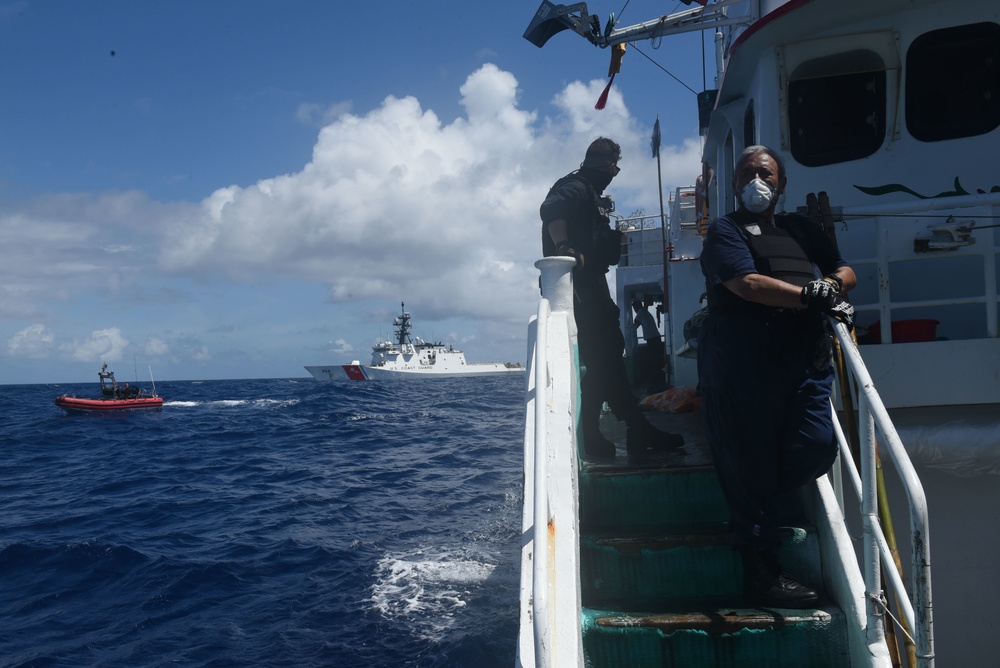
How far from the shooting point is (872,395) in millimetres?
2312

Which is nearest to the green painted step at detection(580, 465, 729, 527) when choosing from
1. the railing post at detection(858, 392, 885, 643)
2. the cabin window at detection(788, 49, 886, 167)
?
the railing post at detection(858, 392, 885, 643)

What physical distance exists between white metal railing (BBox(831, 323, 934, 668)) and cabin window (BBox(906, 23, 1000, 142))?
3060 mm

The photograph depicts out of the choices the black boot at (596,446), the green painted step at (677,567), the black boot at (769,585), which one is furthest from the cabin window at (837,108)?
the black boot at (769,585)

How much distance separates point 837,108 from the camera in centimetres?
484

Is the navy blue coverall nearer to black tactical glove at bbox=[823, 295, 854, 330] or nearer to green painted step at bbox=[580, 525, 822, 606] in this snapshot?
black tactical glove at bbox=[823, 295, 854, 330]

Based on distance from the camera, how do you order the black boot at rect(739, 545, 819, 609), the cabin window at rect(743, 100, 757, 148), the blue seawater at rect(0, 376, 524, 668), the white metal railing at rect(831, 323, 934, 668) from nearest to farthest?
1. the white metal railing at rect(831, 323, 934, 668)
2. the black boot at rect(739, 545, 819, 609)
3. the cabin window at rect(743, 100, 757, 148)
4. the blue seawater at rect(0, 376, 524, 668)

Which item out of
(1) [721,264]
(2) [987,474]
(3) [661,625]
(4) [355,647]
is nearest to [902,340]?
(2) [987,474]

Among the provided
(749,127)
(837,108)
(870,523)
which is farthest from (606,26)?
(870,523)

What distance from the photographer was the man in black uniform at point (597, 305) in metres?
3.81

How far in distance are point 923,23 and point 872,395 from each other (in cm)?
359

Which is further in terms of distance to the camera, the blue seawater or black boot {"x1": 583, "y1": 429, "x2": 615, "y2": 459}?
the blue seawater

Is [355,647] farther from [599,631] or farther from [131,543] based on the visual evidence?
[131,543]

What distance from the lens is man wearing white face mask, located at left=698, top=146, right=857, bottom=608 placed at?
8.89 ft

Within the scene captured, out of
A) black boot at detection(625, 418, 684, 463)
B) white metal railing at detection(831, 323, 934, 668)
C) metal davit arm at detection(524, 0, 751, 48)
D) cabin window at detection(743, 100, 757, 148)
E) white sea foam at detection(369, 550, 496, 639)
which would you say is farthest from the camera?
metal davit arm at detection(524, 0, 751, 48)
